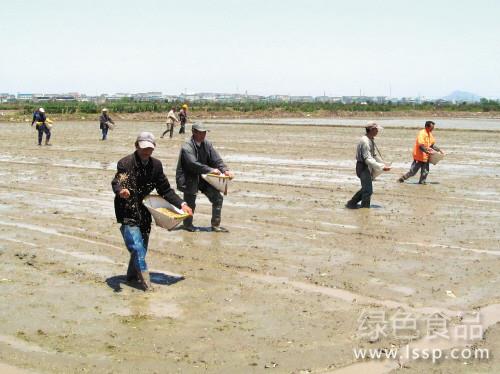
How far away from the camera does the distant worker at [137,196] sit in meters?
7.64

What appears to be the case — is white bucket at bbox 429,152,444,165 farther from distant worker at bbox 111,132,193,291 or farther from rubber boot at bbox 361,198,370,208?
distant worker at bbox 111,132,193,291

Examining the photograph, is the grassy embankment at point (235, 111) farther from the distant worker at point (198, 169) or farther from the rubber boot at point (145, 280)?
the rubber boot at point (145, 280)

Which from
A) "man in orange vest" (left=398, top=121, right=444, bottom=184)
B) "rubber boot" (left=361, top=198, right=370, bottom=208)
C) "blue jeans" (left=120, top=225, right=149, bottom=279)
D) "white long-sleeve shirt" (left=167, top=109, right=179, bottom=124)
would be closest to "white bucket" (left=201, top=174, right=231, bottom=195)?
"blue jeans" (left=120, top=225, right=149, bottom=279)

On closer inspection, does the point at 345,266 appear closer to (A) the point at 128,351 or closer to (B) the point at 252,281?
(B) the point at 252,281

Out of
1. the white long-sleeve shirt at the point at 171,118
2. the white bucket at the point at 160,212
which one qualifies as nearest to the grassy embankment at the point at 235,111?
the white long-sleeve shirt at the point at 171,118

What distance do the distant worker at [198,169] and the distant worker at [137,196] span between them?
2642 mm

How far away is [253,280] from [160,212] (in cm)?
135

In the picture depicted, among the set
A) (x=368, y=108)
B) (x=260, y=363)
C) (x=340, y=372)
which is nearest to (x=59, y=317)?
(x=260, y=363)

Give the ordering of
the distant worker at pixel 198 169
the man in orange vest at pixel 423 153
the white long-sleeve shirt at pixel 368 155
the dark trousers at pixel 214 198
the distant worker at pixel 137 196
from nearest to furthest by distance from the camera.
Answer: the distant worker at pixel 137 196 < the distant worker at pixel 198 169 < the dark trousers at pixel 214 198 < the white long-sleeve shirt at pixel 368 155 < the man in orange vest at pixel 423 153

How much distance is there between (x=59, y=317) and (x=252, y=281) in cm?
228

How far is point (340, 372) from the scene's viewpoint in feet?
18.8

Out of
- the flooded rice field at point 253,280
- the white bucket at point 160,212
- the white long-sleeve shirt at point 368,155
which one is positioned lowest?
the flooded rice field at point 253,280

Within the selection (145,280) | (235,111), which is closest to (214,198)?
(145,280)

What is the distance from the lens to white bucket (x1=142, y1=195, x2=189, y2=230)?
25.7 ft
